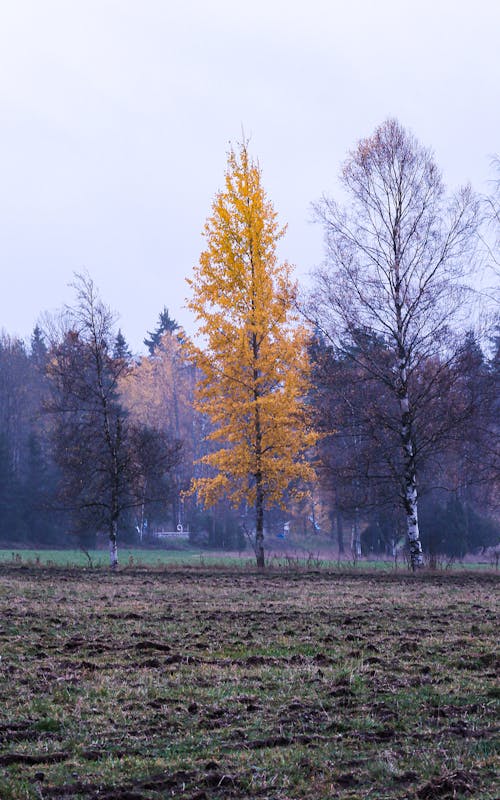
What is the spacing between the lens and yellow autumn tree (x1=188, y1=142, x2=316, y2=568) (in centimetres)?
2955

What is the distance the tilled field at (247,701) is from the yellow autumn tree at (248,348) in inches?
545

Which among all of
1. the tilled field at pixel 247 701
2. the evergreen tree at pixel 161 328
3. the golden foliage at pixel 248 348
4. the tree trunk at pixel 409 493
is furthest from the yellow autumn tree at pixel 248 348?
the evergreen tree at pixel 161 328

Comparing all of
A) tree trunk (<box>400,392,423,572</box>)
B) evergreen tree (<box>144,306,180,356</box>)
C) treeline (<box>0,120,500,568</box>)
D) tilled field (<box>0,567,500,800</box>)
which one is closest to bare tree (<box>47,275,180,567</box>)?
treeline (<box>0,120,500,568</box>)

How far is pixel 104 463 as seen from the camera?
32.0 metres

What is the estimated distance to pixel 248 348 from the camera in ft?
97.2

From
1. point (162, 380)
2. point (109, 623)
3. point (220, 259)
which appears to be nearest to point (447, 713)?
point (109, 623)

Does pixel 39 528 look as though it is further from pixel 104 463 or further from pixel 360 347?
pixel 360 347

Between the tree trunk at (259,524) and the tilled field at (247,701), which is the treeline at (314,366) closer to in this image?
the tree trunk at (259,524)

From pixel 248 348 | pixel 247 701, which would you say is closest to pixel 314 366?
pixel 248 348

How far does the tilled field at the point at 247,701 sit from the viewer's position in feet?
18.8

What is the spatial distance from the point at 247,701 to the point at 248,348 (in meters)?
22.0

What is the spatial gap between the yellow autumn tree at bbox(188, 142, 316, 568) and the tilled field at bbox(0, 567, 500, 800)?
13839 millimetres

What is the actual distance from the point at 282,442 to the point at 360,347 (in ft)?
14.2

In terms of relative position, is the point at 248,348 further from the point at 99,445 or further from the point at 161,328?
the point at 161,328
